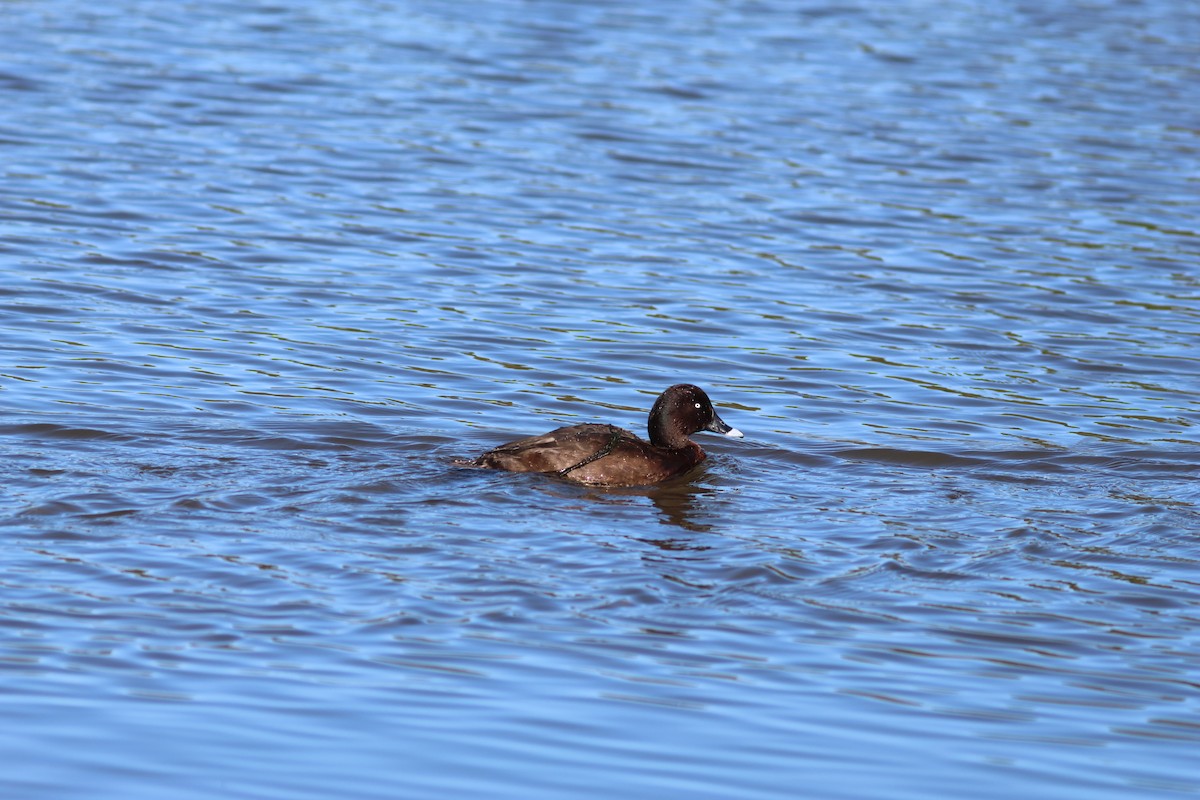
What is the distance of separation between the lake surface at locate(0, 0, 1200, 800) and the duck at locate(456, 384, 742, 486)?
0.25 meters

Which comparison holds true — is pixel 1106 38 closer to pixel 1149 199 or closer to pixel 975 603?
pixel 1149 199

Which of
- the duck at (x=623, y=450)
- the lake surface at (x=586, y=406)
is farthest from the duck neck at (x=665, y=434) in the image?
the lake surface at (x=586, y=406)

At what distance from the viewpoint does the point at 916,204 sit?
18.5 metres

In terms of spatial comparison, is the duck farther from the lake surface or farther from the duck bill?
the lake surface

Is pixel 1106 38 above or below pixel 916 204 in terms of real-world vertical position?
above

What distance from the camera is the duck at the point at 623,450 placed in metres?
10.4

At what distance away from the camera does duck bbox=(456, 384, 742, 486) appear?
10352 mm

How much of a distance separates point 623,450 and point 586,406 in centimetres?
167

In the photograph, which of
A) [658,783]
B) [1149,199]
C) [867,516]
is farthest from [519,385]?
[1149,199]

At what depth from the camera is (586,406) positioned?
40.2ft

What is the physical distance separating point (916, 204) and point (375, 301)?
688 centimetres

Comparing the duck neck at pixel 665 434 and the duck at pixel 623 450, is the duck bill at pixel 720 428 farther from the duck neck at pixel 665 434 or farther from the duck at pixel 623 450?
the duck neck at pixel 665 434

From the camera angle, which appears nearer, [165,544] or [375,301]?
[165,544]

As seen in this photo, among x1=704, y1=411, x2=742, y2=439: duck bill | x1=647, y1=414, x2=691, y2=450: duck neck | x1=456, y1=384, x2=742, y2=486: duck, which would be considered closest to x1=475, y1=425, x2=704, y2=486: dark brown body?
x1=456, y1=384, x2=742, y2=486: duck
